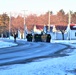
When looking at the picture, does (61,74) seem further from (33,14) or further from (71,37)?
(33,14)

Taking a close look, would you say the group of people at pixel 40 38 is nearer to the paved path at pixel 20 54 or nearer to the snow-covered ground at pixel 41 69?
the paved path at pixel 20 54

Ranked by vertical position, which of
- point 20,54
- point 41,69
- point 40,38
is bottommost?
point 40,38

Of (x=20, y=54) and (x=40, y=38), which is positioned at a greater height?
(x=20, y=54)

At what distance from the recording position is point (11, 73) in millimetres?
10789

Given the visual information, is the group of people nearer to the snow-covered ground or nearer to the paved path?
the paved path

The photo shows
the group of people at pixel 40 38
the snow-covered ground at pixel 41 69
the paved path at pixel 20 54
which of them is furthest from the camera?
the group of people at pixel 40 38

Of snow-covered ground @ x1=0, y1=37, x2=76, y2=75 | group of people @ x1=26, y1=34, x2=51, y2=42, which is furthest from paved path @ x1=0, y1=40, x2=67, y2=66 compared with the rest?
group of people @ x1=26, y1=34, x2=51, y2=42

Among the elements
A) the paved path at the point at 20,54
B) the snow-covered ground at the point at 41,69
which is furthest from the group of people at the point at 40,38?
the snow-covered ground at the point at 41,69

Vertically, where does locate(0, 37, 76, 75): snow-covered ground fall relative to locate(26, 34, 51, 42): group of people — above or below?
above

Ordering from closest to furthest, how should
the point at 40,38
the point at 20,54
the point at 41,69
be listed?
the point at 41,69 → the point at 20,54 → the point at 40,38

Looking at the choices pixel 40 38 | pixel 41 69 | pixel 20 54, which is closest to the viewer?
pixel 41 69

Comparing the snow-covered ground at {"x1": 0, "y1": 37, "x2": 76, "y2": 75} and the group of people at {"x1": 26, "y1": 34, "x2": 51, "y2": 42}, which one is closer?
the snow-covered ground at {"x1": 0, "y1": 37, "x2": 76, "y2": 75}

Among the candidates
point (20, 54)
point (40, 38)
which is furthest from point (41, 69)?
point (40, 38)

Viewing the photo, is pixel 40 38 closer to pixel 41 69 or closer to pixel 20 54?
pixel 20 54
